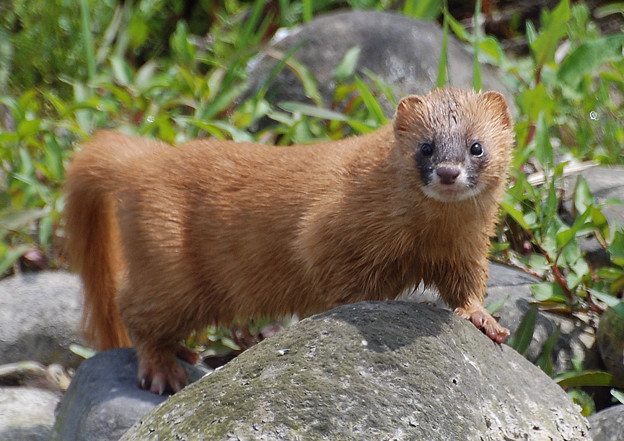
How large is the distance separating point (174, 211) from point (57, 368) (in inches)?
53.7

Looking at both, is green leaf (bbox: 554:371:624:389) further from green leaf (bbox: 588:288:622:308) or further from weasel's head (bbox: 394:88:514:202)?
weasel's head (bbox: 394:88:514:202)

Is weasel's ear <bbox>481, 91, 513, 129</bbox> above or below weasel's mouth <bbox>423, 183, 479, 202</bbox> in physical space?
above

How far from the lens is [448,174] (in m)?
3.38

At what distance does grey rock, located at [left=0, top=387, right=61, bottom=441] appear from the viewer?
4.54 metres

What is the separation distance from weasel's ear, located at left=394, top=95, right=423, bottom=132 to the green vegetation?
1268mm

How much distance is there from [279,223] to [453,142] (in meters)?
0.97

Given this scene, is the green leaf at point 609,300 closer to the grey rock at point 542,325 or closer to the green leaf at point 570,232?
the grey rock at point 542,325

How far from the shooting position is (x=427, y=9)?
7500mm

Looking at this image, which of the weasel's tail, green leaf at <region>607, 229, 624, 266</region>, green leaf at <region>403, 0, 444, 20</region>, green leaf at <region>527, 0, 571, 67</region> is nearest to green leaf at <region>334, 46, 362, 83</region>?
green leaf at <region>403, 0, 444, 20</region>

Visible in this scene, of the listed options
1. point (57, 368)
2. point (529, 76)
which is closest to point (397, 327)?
point (57, 368)

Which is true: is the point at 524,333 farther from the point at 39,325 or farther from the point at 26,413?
the point at 39,325

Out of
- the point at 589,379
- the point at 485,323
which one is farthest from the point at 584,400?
the point at 485,323

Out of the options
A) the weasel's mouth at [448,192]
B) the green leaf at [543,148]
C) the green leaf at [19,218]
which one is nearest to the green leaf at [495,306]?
the green leaf at [543,148]

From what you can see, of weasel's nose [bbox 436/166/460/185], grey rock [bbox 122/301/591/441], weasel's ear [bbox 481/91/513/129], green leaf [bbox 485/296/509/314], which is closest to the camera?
grey rock [bbox 122/301/591/441]
